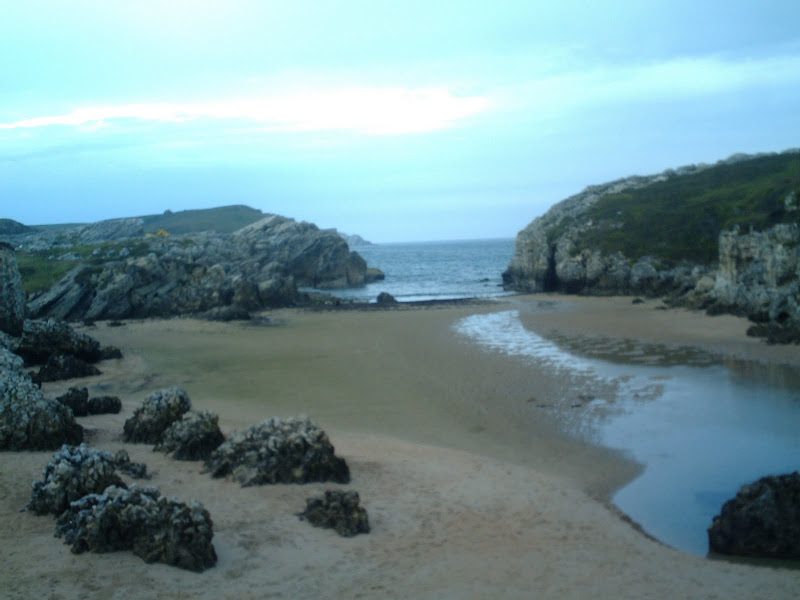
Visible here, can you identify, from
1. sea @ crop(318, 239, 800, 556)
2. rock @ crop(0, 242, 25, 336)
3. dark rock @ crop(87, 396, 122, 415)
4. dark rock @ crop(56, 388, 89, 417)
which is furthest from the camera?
rock @ crop(0, 242, 25, 336)

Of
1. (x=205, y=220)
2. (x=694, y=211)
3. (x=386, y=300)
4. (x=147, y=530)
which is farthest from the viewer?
(x=205, y=220)

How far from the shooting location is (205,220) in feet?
407

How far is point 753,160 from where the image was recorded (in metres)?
58.4

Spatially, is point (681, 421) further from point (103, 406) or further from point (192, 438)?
point (103, 406)

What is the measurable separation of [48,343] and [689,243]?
1444 inches

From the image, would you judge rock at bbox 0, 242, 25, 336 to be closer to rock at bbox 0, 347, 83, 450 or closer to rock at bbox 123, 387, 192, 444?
rock at bbox 0, 347, 83, 450

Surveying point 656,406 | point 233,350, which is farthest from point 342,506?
point 233,350

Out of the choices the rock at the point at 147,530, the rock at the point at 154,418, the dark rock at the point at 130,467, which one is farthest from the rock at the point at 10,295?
the rock at the point at 147,530

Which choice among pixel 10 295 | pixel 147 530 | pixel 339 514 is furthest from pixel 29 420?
pixel 10 295

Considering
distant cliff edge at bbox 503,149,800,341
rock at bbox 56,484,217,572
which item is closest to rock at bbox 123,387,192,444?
rock at bbox 56,484,217,572

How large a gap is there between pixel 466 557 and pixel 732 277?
2456 cm

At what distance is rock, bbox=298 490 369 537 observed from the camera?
630 centimetres

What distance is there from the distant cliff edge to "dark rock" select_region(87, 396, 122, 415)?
16.7m

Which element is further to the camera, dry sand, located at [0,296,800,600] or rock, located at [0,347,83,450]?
rock, located at [0,347,83,450]
